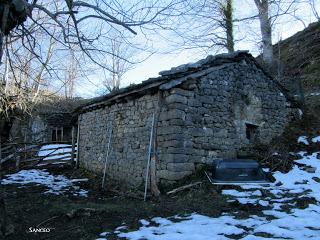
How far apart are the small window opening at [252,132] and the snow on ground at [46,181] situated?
475 cm

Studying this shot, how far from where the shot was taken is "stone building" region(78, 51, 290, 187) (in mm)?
8234

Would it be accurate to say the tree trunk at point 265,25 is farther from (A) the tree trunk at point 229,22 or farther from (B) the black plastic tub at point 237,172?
(B) the black plastic tub at point 237,172

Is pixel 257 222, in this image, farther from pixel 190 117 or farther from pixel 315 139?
pixel 315 139

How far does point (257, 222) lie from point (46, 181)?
7.69 m

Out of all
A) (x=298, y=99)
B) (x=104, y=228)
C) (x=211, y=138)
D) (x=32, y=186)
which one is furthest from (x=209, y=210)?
(x=298, y=99)

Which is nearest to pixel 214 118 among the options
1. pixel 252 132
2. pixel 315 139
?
pixel 252 132

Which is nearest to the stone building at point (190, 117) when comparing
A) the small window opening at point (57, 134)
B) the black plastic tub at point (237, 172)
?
the black plastic tub at point (237, 172)

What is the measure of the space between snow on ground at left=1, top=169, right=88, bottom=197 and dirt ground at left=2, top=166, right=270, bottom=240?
0.70 meters

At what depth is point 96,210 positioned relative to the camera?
6.63 metres

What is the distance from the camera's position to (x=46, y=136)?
84.7 feet

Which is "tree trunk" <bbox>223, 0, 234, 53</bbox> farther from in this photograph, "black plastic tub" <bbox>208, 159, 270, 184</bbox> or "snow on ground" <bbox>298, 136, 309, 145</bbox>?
"black plastic tub" <bbox>208, 159, 270, 184</bbox>

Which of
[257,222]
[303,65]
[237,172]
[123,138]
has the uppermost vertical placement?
[303,65]

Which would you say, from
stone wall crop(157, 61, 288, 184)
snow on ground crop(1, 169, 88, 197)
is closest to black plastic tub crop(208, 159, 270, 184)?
stone wall crop(157, 61, 288, 184)

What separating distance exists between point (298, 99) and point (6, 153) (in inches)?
453
